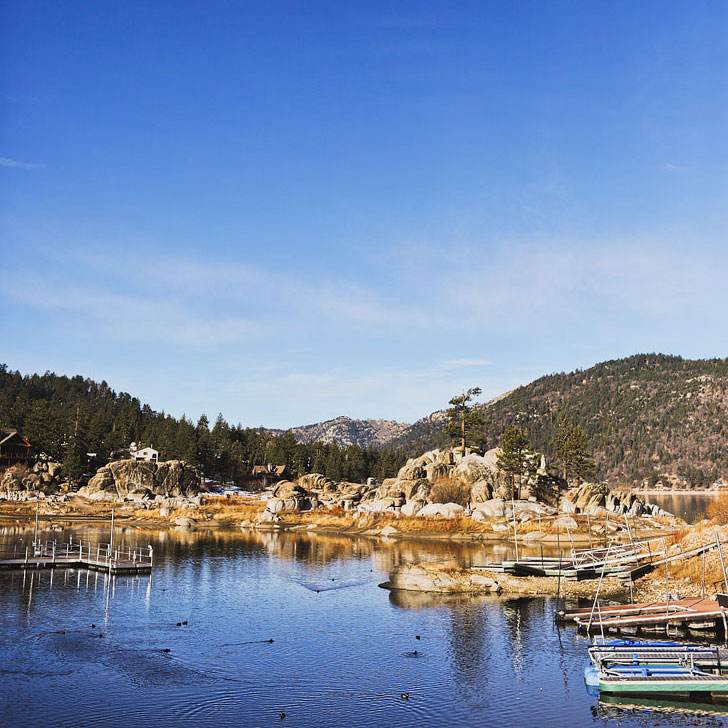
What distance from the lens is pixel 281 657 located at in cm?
4356

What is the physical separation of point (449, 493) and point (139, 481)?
245 ft

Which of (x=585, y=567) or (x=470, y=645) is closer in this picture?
(x=470, y=645)

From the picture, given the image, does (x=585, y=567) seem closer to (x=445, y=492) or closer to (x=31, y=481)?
(x=445, y=492)

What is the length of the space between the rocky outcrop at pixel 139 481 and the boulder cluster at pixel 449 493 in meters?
28.1

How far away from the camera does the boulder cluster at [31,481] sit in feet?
518

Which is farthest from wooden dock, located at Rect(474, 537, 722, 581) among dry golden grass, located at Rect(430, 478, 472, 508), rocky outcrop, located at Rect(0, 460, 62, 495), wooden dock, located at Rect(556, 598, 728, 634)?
rocky outcrop, located at Rect(0, 460, 62, 495)

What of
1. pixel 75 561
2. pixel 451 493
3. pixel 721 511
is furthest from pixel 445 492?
pixel 75 561

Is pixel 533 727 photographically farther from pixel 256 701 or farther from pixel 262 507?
pixel 262 507

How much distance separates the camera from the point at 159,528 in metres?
130

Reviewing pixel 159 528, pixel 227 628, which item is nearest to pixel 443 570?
pixel 227 628

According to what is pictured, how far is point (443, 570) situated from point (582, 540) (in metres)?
44.1

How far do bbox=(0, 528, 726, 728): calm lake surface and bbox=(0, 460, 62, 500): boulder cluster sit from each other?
309 ft

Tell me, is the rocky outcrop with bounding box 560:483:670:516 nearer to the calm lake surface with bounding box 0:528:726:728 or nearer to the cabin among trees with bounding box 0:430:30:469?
the calm lake surface with bounding box 0:528:726:728

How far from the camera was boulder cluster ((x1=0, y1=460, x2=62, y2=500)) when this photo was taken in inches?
6220
